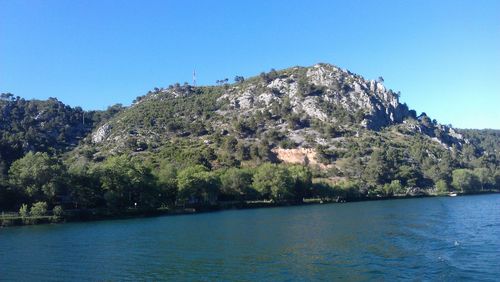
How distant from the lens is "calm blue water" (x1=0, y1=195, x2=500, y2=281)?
128ft

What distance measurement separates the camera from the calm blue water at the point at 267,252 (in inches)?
1539

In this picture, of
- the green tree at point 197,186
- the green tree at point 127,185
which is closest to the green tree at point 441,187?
the green tree at point 197,186

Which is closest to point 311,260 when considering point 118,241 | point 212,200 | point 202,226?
point 118,241

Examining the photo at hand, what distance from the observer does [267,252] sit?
4962 cm

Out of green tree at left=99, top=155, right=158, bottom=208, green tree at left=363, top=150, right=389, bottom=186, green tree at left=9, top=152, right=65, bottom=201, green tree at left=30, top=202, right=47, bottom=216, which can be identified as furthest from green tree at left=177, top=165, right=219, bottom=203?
green tree at left=363, top=150, right=389, bottom=186

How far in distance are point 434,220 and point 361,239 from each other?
26937 millimetres

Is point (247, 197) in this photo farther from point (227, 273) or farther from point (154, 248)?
point (227, 273)

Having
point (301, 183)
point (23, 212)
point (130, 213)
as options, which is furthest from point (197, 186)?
point (23, 212)

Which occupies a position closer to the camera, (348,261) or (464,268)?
(464,268)

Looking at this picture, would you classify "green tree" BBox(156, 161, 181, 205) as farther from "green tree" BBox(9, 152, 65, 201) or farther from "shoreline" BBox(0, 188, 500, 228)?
"green tree" BBox(9, 152, 65, 201)

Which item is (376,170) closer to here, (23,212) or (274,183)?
(274,183)

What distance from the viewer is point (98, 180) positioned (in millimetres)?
112000

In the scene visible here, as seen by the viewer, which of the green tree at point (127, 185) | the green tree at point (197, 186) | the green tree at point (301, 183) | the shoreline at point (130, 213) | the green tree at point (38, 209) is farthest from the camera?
the green tree at point (301, 183)

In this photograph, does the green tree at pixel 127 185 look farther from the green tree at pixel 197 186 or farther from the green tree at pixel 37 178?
the green tree at pixel 37 178
